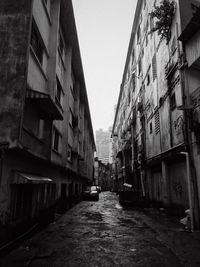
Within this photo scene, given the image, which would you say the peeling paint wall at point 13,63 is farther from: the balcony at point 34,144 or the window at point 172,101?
the window at point 172,101

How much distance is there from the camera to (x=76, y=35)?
17750mm

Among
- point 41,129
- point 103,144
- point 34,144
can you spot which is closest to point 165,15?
point 41,129

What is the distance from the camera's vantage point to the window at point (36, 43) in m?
9.70

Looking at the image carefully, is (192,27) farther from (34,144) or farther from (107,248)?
(107,248)

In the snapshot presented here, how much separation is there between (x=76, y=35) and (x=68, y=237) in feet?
53.1

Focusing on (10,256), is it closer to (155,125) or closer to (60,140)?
(60,140)

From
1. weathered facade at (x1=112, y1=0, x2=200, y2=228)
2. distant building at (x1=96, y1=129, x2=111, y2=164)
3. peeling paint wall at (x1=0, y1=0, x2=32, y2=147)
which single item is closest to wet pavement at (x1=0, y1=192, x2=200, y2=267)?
weathered facade at (x1=112, y1=0, x2=200, y2=228)

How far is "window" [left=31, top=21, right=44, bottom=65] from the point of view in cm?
970

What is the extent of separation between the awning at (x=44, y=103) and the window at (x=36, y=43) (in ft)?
9.22

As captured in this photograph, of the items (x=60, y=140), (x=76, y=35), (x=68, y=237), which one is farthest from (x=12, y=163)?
(x=76, y=35)

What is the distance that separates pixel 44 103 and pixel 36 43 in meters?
3.43

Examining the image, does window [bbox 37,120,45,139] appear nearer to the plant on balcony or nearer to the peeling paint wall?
the peeling paint wall

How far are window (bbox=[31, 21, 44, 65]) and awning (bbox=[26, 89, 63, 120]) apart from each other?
9.22ft

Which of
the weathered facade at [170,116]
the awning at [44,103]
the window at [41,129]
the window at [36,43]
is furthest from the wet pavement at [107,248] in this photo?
the window at [36,43]
